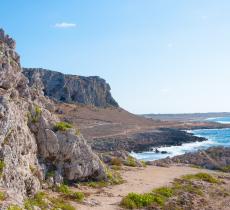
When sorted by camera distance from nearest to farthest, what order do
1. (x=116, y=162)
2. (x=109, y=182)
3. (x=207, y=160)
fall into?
(x=109, y=182), (x=116, y=162), (x=207, y=160)

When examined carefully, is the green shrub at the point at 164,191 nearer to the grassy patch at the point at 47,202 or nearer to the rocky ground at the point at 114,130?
the grassy patch at the point at 47,202

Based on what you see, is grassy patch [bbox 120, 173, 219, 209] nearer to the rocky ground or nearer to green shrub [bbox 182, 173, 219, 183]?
green shrub [bbox 182, 173, 219, 183]

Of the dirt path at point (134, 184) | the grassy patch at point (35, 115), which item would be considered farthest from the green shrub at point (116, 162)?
the grassy patch at point (35, 115)

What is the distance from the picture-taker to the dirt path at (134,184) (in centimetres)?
2384

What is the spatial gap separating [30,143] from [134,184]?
842 centimetres

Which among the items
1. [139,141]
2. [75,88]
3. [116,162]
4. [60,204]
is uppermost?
[75,88]

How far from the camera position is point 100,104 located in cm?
14862

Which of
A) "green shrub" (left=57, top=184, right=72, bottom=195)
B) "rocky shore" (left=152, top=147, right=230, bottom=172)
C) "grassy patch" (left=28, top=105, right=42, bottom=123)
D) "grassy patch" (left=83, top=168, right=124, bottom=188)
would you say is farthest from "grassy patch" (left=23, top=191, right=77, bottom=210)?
"rocky shore" (left=152, top=147, right=230, bottom=172)

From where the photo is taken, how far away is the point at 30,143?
2464 centimetres

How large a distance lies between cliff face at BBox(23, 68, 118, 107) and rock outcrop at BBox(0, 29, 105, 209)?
3784 inches

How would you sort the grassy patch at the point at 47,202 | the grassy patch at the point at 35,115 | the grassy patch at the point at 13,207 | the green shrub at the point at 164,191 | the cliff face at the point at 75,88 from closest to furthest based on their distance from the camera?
1. the grassy patch at the point at 13,207
2. the grassy patch at the point at 47,202
3. the grassy patch at the point at 35,115
4. the green shrub at the point at 164,191
5. the cliff face at the point at 75,88

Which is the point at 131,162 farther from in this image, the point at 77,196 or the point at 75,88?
the point at 75,88

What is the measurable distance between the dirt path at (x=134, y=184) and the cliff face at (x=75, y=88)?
295 feet

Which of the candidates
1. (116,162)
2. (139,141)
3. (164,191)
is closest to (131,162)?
(116,162)
